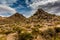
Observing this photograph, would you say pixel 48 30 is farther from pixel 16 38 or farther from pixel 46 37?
pixel 16 38

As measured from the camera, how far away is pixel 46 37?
34094 millimetres

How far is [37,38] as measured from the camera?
33.6 m

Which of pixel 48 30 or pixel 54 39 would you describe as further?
pixel 48 30

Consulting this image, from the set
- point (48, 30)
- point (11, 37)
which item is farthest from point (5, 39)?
point (48, 30)

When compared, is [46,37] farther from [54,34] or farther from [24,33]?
[24,33]

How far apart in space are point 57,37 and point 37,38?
4745 millimetres

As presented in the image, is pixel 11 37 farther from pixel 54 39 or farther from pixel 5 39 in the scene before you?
pixel 54 39

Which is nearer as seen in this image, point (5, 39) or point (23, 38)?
point (23, 38)

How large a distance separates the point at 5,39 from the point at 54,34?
1227 centimetres

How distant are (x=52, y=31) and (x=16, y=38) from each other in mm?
9135

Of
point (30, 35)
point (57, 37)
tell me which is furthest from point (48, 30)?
point (30, 35)

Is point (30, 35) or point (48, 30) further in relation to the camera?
point (48, 30)

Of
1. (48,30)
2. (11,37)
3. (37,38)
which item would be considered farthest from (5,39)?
(48,30)

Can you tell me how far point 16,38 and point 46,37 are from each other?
7200 mm
